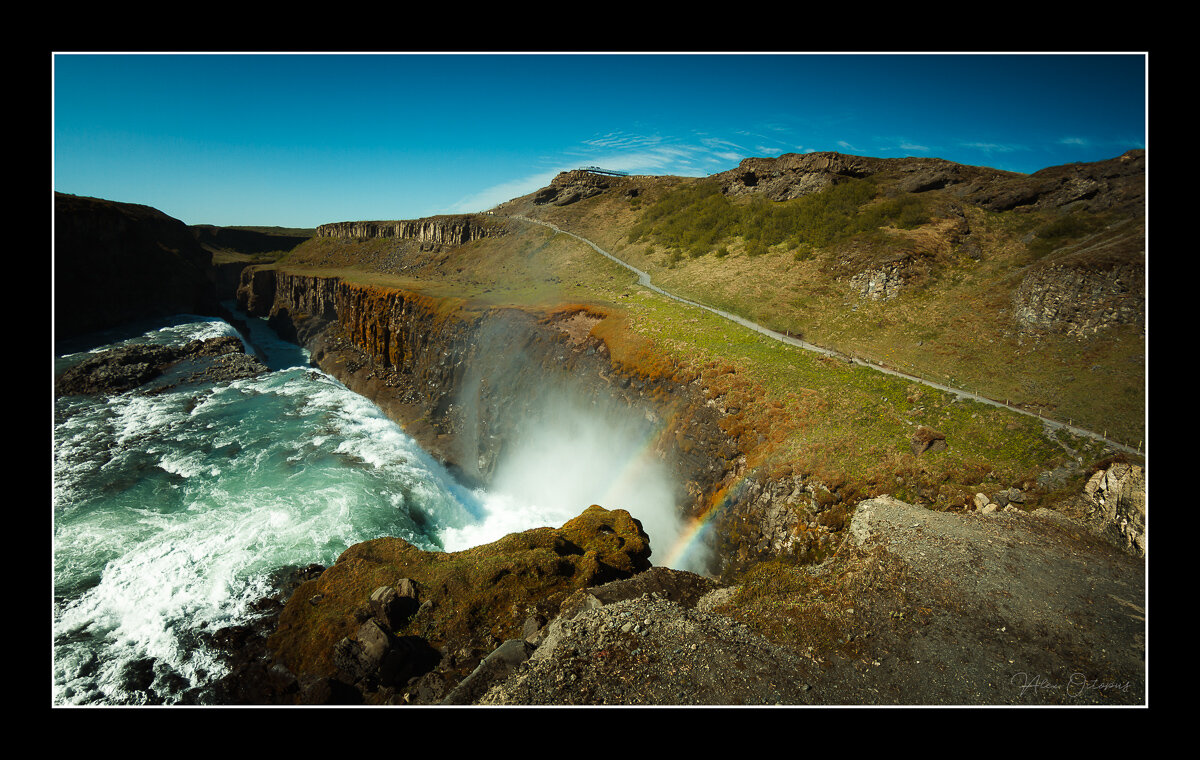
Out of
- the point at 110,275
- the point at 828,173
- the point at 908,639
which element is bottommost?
the point at 908,639

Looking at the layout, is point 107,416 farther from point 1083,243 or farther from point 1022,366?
point 1083,243

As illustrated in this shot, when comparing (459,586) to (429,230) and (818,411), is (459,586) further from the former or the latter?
(429,230)

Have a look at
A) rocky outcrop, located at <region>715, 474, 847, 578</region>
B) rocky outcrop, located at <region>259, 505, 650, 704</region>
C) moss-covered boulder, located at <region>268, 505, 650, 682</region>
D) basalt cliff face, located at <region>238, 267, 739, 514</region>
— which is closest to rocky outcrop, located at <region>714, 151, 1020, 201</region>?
basalt cliff face, located at <region>238, 267, 739, 514</region>

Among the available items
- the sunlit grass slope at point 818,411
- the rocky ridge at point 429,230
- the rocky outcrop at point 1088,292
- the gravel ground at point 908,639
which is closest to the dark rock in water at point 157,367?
the sunlit grass slope at point 818,411

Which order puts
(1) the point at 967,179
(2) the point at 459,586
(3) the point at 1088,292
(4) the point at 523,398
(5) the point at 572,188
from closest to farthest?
1. (2) the point at 459,586
2. (3) the point at 1088,292
3. (4) the point at 523,398
4. (1) the point at 967,179
5. (5) the point at 572,188

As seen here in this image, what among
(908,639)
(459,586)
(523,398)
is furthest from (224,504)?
(908,639)

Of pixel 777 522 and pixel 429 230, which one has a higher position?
pixel 429 230

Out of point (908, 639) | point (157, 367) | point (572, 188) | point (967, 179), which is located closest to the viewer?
point (908, 639)

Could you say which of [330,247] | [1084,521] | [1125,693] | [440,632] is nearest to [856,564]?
[1125,693]
